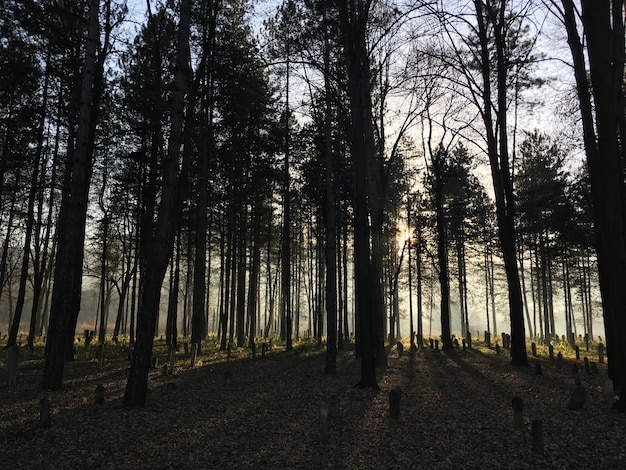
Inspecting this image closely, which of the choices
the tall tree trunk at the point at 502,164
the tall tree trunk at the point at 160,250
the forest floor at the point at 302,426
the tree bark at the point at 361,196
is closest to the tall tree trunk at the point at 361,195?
the tree bark at the point at 361,196

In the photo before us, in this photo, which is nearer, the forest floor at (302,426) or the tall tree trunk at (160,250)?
the forest floor at (302,426)

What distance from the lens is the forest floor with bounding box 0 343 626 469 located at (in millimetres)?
5449

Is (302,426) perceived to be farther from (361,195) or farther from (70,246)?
(70,246)

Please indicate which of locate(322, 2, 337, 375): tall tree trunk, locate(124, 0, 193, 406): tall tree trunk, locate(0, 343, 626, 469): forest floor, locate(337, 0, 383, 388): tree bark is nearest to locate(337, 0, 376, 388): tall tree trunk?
locate(337, 0, 383, 388): tree bark

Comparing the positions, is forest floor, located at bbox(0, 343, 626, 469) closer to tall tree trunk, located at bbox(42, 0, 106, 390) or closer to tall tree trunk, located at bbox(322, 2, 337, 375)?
tall tree trunk, located at bbox(42, 0, 106, 390)

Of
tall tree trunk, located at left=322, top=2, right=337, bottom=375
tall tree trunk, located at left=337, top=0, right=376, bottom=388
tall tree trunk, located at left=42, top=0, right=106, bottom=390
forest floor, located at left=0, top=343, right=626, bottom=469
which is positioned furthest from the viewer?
tall tree trunk, located at left=322, top=2, right=337, bottom=375

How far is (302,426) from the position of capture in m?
7.04

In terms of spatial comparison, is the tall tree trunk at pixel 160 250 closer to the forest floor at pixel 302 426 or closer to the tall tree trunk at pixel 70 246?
the forest floor at pixel 302 426

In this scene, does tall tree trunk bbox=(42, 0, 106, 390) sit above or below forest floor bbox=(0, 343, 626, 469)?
above

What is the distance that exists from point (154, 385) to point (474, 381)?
9244 mm

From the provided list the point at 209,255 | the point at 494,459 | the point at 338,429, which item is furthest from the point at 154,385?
the point at 209,255

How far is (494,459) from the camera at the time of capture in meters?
5.50

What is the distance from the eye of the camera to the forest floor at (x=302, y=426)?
17.9ft

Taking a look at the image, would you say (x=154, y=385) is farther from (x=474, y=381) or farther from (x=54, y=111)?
(x=54, y=111)
